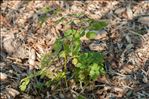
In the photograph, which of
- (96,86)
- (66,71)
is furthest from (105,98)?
(66,71)

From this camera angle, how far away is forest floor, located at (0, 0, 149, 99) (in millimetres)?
3047

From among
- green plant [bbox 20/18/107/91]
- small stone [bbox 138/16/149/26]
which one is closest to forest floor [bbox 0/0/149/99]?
small stone [bbox 138/16/149/26]

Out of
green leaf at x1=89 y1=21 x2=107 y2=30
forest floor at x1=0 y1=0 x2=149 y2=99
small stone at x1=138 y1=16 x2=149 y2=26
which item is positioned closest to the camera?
green leaf at x1=89 y1=21 x2=107 y2=30

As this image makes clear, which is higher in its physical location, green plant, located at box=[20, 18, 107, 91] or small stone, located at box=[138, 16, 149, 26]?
small stone, located at box=[138, 16, 149, 26]

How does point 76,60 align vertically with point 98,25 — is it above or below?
below

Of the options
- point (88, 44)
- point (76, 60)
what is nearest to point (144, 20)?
point (88, 44)

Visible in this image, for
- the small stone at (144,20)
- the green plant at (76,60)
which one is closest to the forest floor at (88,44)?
the small stone at (144,20)

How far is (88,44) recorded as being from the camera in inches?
132

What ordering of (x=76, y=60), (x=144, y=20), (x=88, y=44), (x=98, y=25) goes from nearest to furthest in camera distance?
1. (x=98, y=25)
2. (x=76, y=60)
3. (x=88, y=44)
4. (x=144, y=20)

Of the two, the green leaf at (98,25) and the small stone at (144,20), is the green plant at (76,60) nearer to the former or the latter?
the green leaf at (98,25)

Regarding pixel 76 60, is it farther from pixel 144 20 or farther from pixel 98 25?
pixel 144 20

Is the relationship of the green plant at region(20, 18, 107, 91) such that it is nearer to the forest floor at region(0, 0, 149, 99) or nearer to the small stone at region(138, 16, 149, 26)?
the forest floor at region(0, 0, 149, 99)

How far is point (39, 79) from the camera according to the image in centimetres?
315

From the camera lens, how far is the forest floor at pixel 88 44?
3047 millimetres
